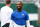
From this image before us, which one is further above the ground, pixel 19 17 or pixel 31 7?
pixel 31 7

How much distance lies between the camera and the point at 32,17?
8.64 metres

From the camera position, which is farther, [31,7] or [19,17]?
[31,7]

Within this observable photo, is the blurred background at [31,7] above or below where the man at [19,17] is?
above

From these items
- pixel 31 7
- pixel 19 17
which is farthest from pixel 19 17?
pixel 31 7

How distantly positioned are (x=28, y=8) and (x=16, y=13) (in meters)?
3.89

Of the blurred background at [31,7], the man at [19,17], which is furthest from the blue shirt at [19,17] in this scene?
the blurred background at [31,7]

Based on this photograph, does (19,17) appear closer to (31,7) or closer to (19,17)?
(19,17)

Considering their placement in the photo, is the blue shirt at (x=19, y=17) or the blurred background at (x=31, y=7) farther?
the blurred background at (x=31, y=7)

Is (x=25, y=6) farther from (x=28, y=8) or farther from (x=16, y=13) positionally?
(x=16, y=13)

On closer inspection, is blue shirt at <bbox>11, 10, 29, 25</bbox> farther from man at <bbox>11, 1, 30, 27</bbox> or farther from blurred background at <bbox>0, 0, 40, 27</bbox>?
blurred background at <bbox>0, 0, 40, 27</bbox>

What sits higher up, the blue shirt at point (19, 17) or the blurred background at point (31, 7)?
the blurred background at point (31, 7)

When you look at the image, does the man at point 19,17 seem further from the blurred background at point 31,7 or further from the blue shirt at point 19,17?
the blurred background at point 31,7

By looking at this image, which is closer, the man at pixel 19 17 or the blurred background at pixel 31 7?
the man at pixel 19 17

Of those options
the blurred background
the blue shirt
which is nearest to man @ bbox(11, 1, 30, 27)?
the blue shirt
